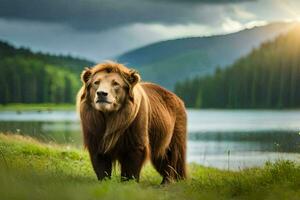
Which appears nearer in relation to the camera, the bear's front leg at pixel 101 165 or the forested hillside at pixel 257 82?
the bear's front leg at pixel 101 165

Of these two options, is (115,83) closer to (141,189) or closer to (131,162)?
(131,162)

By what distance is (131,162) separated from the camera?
37.8ft

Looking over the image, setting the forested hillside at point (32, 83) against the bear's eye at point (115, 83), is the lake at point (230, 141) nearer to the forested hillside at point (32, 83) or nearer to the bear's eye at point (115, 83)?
the bear's eye at point (115, 83)

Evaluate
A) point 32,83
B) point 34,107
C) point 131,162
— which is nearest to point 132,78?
point 131,162

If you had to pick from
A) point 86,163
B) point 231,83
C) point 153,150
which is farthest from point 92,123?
point 231,83

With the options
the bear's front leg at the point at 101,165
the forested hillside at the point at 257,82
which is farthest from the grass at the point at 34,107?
the bear's front leg at the point at 101,165

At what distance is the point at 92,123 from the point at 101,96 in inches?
29.6

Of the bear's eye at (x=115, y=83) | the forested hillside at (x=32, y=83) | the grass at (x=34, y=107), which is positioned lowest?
the grass at (x=34, y=107)

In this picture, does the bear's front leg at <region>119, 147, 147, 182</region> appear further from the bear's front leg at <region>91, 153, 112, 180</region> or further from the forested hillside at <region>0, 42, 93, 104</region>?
the forested hillside at <region>0, 42, 93, 104</region>

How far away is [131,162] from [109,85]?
55.6 inches

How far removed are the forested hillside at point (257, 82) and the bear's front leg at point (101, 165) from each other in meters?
119

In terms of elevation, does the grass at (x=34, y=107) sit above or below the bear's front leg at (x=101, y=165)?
below

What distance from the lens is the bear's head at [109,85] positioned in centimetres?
1084

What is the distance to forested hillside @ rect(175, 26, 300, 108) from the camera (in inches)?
5144
